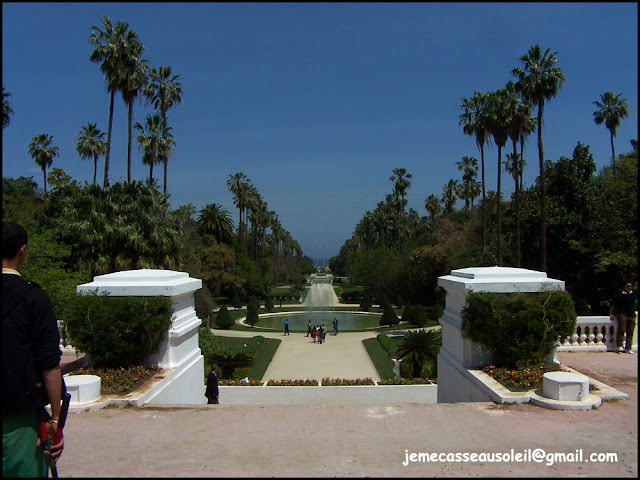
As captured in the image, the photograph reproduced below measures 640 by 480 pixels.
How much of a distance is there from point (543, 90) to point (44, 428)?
26.0 m

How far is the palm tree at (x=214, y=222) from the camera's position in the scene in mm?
55281

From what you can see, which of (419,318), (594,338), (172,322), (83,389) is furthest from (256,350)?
(83,389)

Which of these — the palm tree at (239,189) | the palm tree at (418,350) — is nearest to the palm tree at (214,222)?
the palm tree at (239,189)

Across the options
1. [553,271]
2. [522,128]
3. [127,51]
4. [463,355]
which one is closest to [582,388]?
[463,355]

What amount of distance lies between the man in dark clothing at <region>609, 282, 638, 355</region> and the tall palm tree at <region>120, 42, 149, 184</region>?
22503 mm

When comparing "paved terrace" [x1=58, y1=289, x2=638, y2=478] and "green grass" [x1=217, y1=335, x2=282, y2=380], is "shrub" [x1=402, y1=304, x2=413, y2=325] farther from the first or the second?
"paved terrace" [x1=58, y1=289, x2=638, y2=478]

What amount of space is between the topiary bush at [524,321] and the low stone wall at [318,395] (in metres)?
4.75

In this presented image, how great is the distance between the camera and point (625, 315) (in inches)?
409

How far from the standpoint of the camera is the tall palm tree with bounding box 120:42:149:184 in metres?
25.9

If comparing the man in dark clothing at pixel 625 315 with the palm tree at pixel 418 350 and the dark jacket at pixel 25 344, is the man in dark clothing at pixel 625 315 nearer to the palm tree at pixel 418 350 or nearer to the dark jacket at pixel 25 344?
the palm tree at pixel 418 350

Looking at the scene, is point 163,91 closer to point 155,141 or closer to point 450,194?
point 155,141

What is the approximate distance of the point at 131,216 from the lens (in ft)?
75.6

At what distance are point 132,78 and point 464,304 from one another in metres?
23.7

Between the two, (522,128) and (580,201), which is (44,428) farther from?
(522,128)
